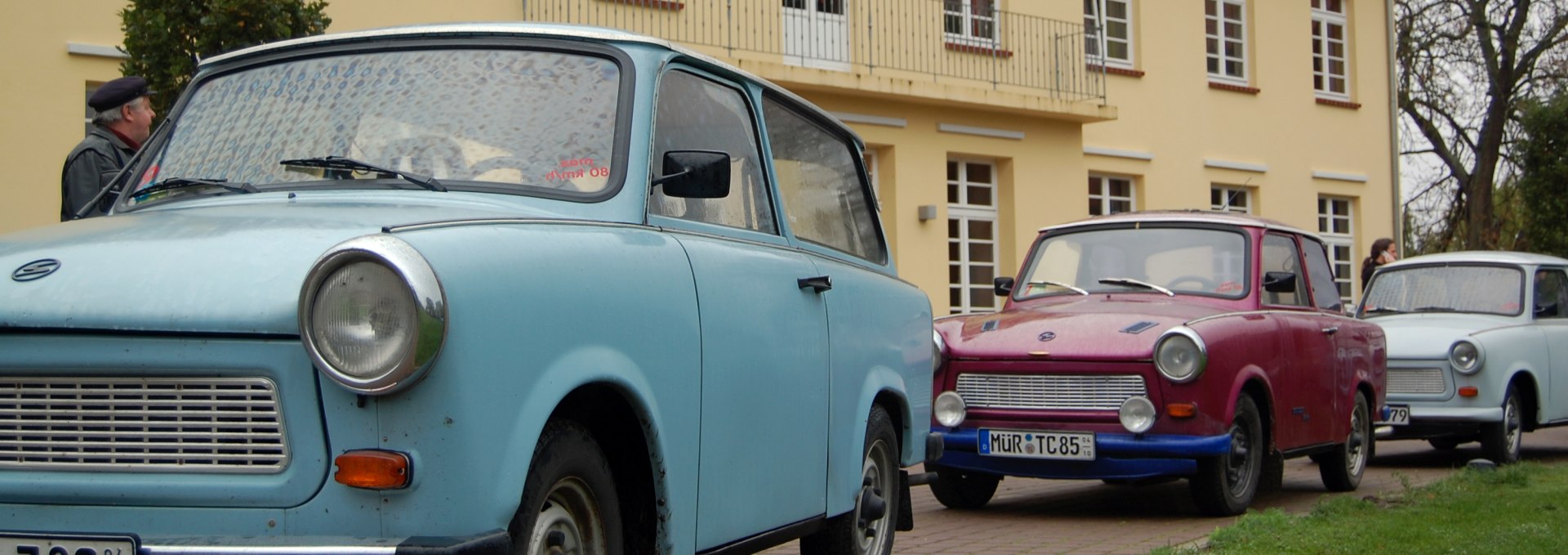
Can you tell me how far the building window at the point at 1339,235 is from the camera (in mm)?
27719

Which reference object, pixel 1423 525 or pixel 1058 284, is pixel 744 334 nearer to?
pixel 1423 525

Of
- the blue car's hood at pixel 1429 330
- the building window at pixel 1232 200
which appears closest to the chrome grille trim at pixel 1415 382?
the blue car's hood at pixel 1429 330

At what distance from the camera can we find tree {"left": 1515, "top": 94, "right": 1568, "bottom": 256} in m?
26.3

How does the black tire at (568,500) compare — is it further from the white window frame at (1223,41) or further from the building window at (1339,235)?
the building window at (1339,235)

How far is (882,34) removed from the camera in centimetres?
2005

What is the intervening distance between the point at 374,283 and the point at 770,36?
1571 centimetres

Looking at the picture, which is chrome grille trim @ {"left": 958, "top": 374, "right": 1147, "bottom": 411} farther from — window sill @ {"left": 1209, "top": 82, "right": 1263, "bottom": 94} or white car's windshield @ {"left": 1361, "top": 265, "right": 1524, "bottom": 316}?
window sill @ {"left": 1209, "top": 82, "right": 1263, "bottom": 94}

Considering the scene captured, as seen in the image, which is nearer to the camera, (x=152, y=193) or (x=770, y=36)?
(x=152, y=193)

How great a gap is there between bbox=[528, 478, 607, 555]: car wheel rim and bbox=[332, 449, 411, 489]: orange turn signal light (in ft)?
1.27

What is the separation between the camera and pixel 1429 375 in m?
13.2

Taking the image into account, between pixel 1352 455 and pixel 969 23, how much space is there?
11.2 metres

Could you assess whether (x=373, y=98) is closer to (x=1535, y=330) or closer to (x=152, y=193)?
(x=152, y=193)

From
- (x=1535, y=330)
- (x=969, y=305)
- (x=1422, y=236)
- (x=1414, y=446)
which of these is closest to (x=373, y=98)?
(x=1535, y=330)

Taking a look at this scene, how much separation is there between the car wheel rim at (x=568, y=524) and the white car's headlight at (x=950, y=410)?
214 inches
